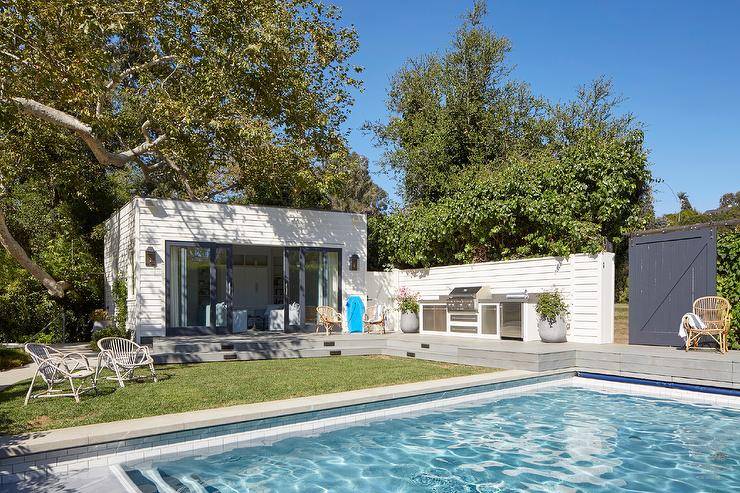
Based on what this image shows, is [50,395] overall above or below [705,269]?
below

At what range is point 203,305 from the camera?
13.4m

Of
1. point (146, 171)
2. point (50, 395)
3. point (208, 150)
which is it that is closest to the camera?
point (50, 395)

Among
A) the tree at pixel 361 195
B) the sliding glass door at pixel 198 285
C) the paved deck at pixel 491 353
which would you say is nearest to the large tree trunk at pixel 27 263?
the sliding glass door at pixel 198 285

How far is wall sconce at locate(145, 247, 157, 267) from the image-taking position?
1275cm

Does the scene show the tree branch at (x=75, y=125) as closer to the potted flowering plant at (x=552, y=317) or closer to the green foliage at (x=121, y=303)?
the green foliage at (x=121, y=303)

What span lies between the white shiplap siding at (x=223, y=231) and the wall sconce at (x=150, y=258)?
0.28 feet

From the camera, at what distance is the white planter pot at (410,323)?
1416 cm

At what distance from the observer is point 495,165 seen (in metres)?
18.8

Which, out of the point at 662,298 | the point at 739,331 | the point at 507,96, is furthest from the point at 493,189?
the point at 507,96

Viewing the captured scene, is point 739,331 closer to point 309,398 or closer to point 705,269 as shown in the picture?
point 705,269

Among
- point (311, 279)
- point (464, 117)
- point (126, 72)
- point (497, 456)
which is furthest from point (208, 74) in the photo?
point (497, 456)

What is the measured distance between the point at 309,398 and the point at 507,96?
53.8 feet

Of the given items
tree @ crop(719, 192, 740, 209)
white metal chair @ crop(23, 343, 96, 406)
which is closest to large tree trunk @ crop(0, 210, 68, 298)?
white metal chair @ crop(23, 343, 96, 406)

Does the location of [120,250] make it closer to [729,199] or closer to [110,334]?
[110,334]
